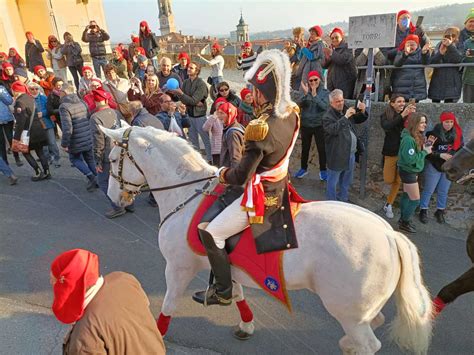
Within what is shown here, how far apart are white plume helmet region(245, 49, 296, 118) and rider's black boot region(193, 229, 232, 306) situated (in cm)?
128

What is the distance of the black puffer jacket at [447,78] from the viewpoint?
6.76 meters

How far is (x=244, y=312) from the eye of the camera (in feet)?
13.0

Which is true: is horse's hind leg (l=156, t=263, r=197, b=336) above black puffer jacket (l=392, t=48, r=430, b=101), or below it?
below

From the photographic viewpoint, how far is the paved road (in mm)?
3877

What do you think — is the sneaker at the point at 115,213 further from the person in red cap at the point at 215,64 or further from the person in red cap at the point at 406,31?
the person in red cap at the point at 406,31

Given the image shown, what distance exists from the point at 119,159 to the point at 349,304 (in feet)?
8.63

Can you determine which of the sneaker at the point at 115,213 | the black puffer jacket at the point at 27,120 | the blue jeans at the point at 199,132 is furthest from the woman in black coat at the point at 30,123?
the blue jeans at the point at 199,132

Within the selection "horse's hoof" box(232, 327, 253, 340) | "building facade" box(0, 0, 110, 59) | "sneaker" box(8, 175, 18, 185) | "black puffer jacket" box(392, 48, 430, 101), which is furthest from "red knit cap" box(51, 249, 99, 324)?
"building facade" box(0, 0, 110, 59)

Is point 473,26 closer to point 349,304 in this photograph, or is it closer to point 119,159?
point 349,304

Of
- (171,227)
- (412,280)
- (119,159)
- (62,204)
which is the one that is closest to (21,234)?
(62,204)

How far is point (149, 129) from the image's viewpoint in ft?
12.5

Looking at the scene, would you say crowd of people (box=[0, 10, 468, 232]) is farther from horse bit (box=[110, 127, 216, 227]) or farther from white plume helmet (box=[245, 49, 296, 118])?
white plume helmet (box=[245, 49, 296, 118])

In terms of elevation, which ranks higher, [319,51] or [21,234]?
[319,51]

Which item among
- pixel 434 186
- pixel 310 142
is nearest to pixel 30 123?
pixel 310 142
